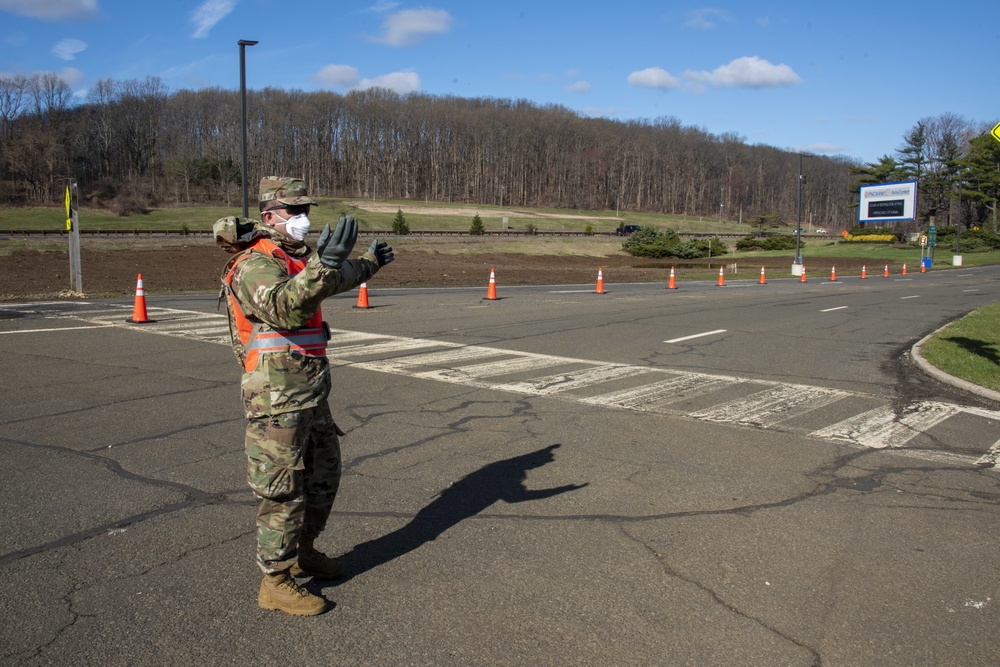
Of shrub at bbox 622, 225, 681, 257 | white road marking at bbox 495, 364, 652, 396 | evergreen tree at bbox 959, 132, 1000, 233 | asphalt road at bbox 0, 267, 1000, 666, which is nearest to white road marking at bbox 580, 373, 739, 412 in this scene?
asphalt road at bbox 0, 267, 1000, 666

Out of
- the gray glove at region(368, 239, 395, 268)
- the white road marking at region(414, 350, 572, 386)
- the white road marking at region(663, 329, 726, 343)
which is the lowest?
the white road marking at region(663, 329, 726, 343)

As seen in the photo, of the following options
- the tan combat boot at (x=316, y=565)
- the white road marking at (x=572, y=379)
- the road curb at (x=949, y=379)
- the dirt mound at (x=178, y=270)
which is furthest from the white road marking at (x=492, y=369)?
the dirt mound at (x=178, y=270)

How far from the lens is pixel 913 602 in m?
4.08

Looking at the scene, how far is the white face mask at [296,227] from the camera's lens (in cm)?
380

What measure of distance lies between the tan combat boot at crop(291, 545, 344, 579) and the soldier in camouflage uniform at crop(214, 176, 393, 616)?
159 millimetres

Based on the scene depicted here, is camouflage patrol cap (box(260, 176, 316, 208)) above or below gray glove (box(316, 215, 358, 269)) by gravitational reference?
above

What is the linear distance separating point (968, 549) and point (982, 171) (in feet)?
330

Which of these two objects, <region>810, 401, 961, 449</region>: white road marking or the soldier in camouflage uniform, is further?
<region>810, 401, 961, 449</region>: white road marking

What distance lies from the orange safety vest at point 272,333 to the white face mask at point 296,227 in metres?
0.09

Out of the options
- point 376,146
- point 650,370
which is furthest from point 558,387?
point 376,146

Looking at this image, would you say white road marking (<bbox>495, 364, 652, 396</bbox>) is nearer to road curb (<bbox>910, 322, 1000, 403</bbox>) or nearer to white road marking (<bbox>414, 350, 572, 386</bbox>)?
white road marking (<bbox>414, 350, 572, 386</bbox>)

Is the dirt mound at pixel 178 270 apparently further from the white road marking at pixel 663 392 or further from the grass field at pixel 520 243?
the white road marking at pixel 663 392

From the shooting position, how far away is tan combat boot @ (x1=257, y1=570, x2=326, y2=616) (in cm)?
375

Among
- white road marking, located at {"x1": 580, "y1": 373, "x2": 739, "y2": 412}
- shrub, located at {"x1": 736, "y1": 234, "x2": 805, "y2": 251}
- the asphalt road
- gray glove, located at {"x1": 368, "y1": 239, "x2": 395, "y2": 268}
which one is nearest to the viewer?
the asphalt road
